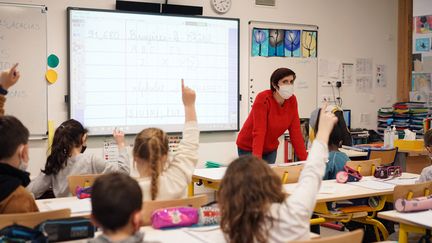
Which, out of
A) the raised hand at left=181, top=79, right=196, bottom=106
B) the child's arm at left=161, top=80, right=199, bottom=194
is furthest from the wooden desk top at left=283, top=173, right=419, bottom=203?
the raised hand at left=181, top=79, right=196, bottom=106

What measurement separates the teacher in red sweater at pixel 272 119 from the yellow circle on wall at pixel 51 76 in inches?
83.9

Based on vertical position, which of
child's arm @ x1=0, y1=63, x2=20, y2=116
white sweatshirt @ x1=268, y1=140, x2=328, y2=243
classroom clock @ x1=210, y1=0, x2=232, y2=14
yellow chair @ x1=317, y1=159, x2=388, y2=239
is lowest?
yellow chair @ x1=317, y1=159, x2=388, y2=239

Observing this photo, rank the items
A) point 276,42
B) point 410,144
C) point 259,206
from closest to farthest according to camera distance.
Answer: point 259,206 → point 410,144 → point 276,42

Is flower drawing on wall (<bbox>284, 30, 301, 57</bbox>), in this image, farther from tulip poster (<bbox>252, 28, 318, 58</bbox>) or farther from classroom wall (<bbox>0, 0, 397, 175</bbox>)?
classroom wall (<bbox>0, 0, 397, 175</bbox>)

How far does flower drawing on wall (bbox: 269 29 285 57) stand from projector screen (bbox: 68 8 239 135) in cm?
55

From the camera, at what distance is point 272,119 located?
4.78 metres

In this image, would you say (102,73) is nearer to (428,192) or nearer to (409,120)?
(428,192)

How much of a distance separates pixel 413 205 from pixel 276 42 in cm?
424

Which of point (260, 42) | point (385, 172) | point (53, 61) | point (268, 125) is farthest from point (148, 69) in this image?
point (385, 172)

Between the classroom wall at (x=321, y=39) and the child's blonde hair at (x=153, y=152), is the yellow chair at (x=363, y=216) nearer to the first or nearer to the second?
the child's blonde hair at (x=153, y=152)

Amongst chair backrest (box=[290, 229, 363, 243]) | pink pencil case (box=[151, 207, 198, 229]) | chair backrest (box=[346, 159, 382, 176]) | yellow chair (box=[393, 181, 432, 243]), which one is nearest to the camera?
chair backrest (box=[290, 229, 363, 243])

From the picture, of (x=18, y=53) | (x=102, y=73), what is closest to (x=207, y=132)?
(x=102, y=73)

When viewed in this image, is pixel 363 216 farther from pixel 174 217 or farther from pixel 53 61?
pixel 53 61

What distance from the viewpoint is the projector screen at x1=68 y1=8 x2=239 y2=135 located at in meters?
5.77
